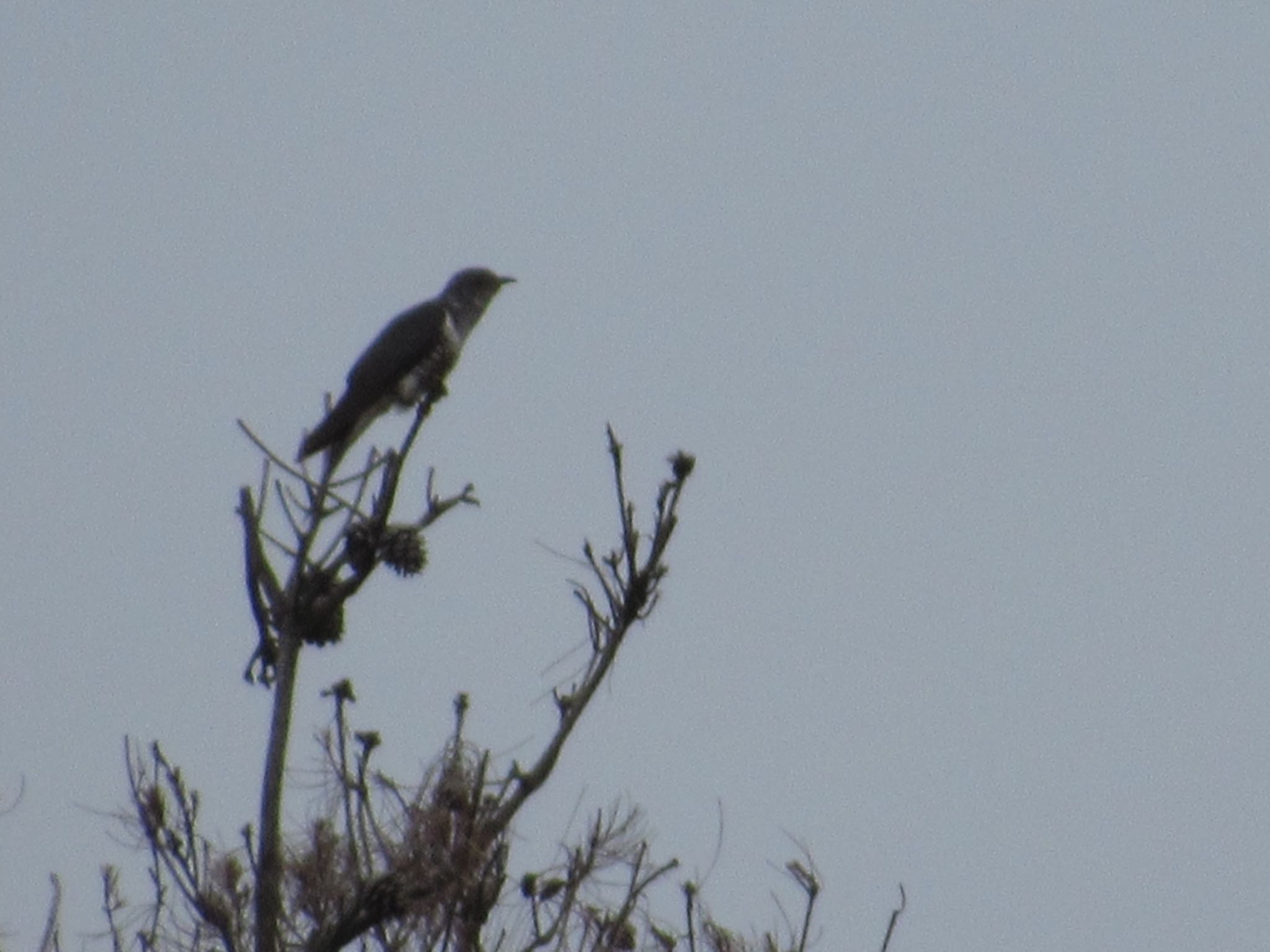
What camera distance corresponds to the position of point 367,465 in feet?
13.8

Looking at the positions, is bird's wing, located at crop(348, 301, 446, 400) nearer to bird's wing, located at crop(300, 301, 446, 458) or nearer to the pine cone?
bird's wing, located at crop(300, 301, 446, 458)

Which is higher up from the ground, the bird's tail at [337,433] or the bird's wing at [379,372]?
the bird's wing at [379,372]

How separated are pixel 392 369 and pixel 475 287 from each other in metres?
2.00

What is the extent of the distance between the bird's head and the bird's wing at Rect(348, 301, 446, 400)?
91 cm

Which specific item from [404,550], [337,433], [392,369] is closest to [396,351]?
[392,369]

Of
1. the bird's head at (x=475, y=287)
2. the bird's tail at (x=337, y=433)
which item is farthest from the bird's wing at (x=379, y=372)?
the bird's head at (x=475, y=287)

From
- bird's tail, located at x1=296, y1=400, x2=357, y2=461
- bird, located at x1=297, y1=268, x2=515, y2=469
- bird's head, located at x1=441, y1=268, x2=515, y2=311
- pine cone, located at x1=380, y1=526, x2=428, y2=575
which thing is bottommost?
pine cone, located at x1=380, y1=526, x2=428, y2=575

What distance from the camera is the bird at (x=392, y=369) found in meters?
8.53

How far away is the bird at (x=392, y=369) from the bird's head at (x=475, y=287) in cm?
54

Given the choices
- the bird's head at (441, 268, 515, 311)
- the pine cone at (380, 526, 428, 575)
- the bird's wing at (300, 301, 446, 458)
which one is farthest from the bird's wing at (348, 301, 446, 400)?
the pine cone at (380, 526, 428, 575)

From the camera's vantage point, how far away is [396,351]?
9195 millimetres

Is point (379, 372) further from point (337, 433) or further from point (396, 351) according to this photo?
point (337, 433)

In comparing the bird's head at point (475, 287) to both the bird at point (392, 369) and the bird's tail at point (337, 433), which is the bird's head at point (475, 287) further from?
the bird's tail at point (337, 433)

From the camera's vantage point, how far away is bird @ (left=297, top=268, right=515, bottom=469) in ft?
28.0
